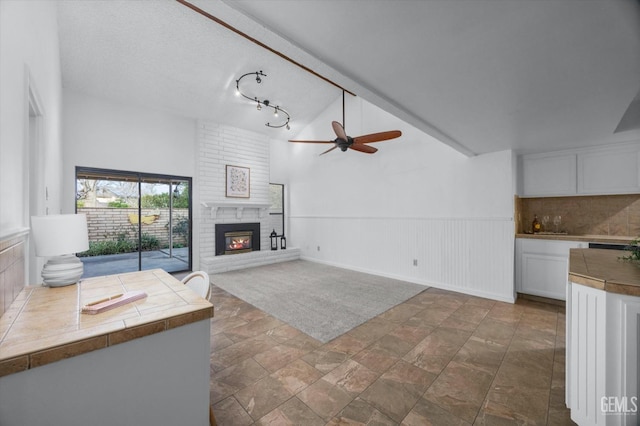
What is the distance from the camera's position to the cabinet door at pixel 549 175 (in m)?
3.60

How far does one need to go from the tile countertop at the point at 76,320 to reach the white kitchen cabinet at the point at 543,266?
13.9 feet

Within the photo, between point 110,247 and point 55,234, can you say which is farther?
point 110,247

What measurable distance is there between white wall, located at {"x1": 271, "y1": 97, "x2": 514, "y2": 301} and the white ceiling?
0.69 m

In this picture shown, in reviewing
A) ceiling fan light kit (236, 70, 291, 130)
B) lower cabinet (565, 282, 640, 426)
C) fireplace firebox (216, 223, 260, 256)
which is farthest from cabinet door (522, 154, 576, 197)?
fireplace firebox (216, 223, 260, 256)

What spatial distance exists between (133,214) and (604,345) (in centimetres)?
643

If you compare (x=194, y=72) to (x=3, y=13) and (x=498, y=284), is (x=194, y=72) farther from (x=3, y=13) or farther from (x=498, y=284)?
(x=498, y=284)

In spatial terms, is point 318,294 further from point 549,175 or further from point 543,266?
point 549,175

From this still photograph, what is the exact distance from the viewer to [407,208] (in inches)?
184

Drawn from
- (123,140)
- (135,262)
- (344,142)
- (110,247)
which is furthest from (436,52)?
(135,262)

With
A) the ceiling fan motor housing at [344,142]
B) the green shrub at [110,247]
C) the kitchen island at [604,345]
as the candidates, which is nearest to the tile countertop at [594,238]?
the kitchen island at [604,345]

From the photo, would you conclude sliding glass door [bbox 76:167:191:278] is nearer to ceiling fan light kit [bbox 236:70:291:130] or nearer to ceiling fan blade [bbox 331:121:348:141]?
ceiling fan light kit [bbox 236:70:291:130]

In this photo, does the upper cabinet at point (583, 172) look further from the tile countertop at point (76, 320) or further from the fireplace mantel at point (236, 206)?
the fireplace mantel at point (236, 206)

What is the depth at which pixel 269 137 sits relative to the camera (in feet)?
22.5

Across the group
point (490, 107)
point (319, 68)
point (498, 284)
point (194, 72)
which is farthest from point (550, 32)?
point (194, 72)
